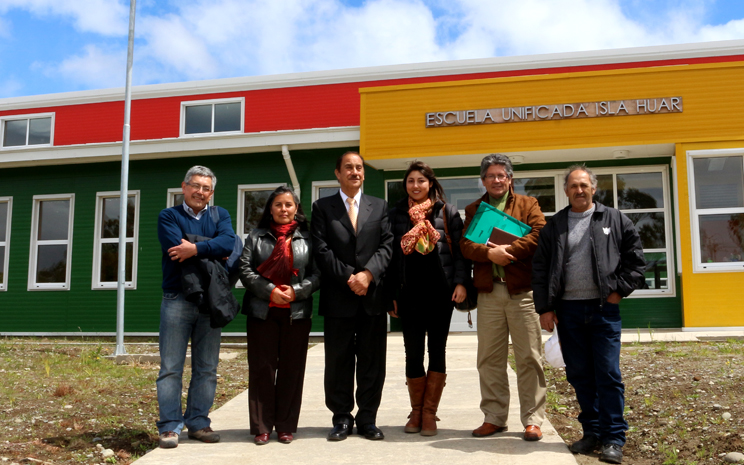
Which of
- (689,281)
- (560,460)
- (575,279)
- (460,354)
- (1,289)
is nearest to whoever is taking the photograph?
(560,460)

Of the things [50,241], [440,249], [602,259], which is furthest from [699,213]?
[50,241]

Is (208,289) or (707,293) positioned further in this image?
(707,293)

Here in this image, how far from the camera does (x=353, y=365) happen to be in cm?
415

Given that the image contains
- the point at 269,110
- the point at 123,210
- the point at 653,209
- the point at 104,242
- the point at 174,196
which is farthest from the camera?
the point at 269,110

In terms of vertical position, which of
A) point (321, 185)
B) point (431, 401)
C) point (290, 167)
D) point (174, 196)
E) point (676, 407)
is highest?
point (290, 167)

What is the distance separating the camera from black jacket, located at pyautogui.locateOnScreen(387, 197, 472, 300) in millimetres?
4125

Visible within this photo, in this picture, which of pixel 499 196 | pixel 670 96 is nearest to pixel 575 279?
pixel 499 196

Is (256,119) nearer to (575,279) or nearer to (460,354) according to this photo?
(460,354)

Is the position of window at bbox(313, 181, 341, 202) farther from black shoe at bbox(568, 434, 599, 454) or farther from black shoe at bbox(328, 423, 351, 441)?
black shoe at bbox(568, 434, 599, 454)

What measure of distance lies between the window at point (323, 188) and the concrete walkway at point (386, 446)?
20.6 ft

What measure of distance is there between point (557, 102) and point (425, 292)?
21.9 feet

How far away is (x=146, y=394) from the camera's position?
5637 mm

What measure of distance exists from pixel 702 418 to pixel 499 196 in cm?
200

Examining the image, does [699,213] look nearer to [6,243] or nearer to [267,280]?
[267,280]
